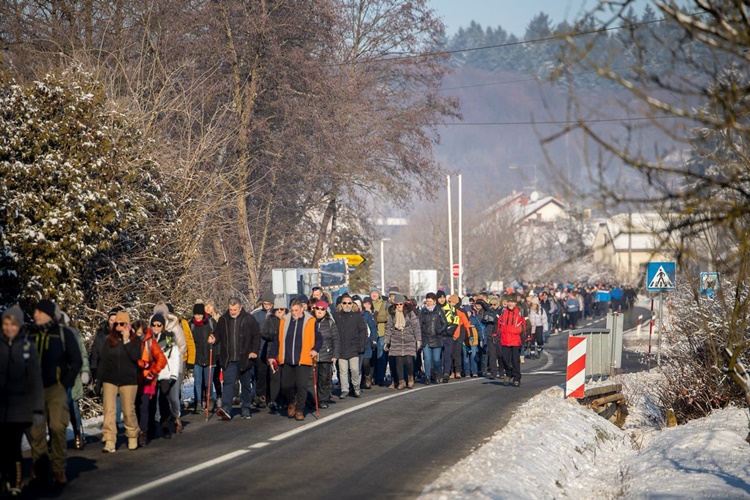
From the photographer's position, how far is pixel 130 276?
2086cm

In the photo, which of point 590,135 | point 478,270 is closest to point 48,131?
point 590,135

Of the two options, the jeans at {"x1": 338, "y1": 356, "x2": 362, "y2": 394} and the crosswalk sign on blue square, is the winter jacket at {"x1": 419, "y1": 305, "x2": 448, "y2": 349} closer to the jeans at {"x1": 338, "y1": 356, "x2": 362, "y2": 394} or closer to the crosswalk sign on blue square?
the jeans at {"x1": 338, "y1": 356, "x2": 362, "y2": 394}

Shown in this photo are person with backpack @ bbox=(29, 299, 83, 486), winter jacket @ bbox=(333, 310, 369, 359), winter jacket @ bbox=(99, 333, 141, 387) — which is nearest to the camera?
person with backpack @ bbox=(29, 299, 83, 486)

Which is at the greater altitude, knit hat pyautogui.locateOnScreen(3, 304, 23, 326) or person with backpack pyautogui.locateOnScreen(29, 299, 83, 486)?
knit hat pyautogui.locateOnScreen(3, 304, 23, 326)

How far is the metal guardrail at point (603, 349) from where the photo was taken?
73.2ft

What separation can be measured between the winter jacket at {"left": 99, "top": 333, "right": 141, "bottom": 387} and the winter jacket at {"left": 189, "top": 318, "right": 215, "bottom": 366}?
3.65 meters

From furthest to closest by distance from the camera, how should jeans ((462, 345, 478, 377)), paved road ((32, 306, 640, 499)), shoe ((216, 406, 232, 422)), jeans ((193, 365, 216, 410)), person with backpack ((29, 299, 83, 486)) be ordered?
1. jeans ((462, 345, 478, 377))
2. jeans ((193, 365, 216, 410))
3. shoe ((216, 406, 232, 422))
4. paved road ((32, 306, 640, 499))
5. person with backpack ((29, 299, 83, 486))

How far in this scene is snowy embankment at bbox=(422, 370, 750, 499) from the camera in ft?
38.8

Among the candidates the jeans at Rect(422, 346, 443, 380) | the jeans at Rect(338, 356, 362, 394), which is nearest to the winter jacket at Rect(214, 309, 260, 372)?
the jeans at Rect(338, 356, 362, 394)

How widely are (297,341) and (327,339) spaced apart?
228 centimetres

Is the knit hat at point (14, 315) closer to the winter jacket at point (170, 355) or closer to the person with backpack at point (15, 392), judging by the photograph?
the person with backpack at point (15, 392)

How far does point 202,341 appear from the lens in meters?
17.0

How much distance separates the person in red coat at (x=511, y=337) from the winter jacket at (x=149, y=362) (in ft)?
33.9

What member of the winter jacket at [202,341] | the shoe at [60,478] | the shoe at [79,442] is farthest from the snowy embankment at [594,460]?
the winter jacket at [202,341]
